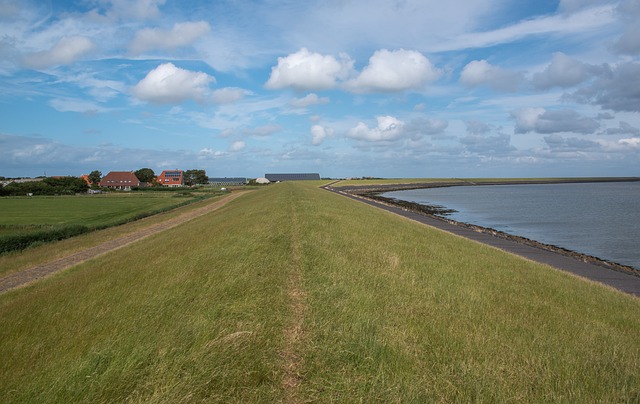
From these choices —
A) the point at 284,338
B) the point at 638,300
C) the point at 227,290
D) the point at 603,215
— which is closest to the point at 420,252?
the point at 638,300

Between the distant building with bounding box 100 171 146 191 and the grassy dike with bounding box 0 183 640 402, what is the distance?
153 m

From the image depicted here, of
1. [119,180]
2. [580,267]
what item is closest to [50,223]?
[580,267]

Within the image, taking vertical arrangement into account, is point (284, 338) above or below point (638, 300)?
above

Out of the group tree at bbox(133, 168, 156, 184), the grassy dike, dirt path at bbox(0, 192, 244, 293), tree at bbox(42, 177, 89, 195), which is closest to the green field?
dirt path at bbox(0, 192, 244, 293)

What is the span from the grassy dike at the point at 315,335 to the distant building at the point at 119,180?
502ft

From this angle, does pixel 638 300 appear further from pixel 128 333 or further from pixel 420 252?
pixel 128 333

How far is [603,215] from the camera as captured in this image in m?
48.2

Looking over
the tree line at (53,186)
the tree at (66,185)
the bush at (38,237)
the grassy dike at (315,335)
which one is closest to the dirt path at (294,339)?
the grassy dike at (315,335)

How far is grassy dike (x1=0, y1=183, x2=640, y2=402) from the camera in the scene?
538 cm

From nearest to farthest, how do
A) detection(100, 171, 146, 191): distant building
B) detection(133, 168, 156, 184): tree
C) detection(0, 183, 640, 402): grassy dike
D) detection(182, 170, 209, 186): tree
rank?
detection(0, 183, 640, 402): grassy dike → detection(100, 171, 146, 191): distant building → detection(133, 168, 156, 184): tree → detection(182, 170, 209, 186): tree

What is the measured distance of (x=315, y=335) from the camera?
6504 millimetres

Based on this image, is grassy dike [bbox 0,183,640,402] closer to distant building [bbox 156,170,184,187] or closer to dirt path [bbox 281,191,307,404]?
dirt path [bbox 281,191,307,404]

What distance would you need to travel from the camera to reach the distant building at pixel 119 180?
5969 inches

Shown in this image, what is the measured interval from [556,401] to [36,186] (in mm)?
108107
